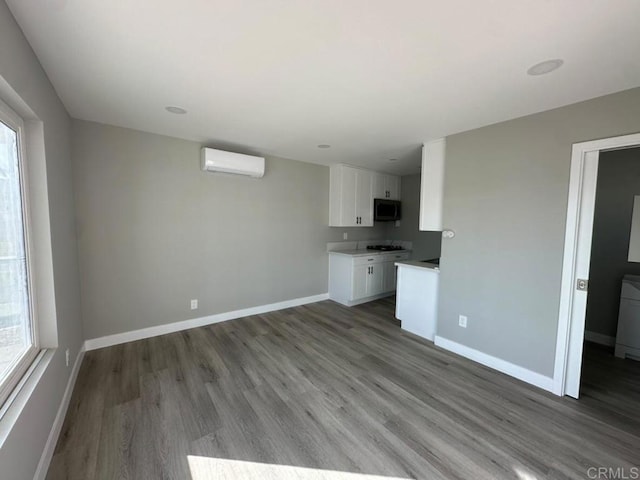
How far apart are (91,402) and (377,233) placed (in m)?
4.89

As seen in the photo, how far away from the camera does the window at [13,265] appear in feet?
4.49

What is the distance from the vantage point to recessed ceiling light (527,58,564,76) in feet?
5.23

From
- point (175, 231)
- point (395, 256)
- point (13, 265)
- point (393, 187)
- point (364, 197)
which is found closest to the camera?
point (13, 265)

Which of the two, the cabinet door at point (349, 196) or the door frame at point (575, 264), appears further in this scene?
the cabinet door at point (349, 196)

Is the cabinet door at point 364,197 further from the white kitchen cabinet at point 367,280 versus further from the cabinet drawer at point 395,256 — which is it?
the white kitchen cabinet at point 367,280

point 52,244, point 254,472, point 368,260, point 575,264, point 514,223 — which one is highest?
point 514,223

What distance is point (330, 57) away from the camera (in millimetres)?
1604

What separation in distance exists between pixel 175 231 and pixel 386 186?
3862 mm

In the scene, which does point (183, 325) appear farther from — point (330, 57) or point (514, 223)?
point (514, 223)

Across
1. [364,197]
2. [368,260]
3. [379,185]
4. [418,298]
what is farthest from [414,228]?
[418,298]

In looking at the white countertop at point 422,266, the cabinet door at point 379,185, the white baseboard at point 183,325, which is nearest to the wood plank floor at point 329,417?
the white baseboard at point 183,325

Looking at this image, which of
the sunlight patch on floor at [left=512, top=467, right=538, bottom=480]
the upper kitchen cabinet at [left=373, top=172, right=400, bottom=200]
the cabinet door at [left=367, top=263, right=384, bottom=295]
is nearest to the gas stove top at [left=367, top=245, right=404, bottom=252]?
the cabinet door at [left=367, top=263, right=384, bottom=295]

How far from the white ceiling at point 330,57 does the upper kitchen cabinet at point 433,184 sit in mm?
530

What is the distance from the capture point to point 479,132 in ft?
8.84
